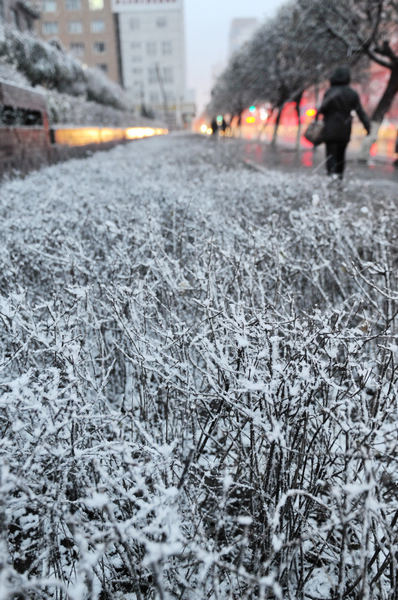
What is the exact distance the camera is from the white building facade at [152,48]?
76.8 meters

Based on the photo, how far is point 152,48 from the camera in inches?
3145

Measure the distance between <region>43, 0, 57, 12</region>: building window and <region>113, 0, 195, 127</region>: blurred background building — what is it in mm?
10525

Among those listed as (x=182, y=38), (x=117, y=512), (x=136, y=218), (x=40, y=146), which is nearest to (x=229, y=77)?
(x=40, y=146)

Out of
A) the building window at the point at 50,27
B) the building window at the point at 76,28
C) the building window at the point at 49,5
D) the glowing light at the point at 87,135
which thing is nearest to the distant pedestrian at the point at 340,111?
the glowing light at the point at 87,135

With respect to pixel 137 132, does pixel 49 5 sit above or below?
above

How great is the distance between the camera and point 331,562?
1.61 metres

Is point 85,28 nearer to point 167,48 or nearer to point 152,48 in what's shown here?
point 152,48

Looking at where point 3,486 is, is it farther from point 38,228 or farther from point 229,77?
point 229,77

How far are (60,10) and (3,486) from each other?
8435 centimetres

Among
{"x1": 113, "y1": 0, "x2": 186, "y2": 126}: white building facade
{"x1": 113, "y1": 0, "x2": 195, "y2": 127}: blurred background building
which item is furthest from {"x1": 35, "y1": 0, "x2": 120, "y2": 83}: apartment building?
{"x1": 113, "y1": 0, "x2": 186, "y2": 126}: white building facade

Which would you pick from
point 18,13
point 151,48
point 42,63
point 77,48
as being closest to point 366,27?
point 42,63

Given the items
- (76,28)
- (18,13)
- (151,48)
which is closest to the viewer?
(18,13)

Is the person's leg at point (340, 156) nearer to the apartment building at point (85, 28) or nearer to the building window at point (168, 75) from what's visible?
the apartment building at point (85, 28)

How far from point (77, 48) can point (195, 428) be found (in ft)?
266
